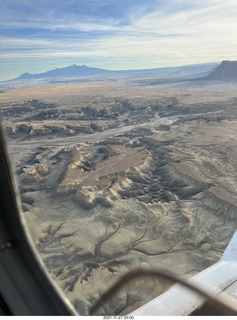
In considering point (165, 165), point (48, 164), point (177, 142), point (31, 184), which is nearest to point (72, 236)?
point (31, 184)

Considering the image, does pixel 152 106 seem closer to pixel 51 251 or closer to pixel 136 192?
pixel 136 192

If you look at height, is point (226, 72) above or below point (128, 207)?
above

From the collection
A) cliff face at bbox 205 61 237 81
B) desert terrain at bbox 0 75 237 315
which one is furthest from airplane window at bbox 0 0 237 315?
cliff face at bbox 205 61 237 81

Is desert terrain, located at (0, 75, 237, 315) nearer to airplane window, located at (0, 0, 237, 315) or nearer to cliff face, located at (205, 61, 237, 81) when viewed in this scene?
airplane window, located at (0, 0, 237, 315)

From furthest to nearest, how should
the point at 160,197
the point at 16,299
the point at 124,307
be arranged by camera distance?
1. the point at 160,197
2. the point at 124,307
3. the point at 16,299

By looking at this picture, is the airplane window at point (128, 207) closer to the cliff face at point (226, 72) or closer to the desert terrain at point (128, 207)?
the desert terrain at point (128, 207)

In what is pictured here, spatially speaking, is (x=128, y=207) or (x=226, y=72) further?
(x=226, y=72)

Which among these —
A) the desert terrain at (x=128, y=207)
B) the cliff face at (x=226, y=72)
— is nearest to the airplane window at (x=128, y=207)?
the desert terrain at (x=128, y=207)

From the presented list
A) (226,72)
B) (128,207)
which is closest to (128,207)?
(128,207)

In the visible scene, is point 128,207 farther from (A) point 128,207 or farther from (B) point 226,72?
(B) point 226,72
